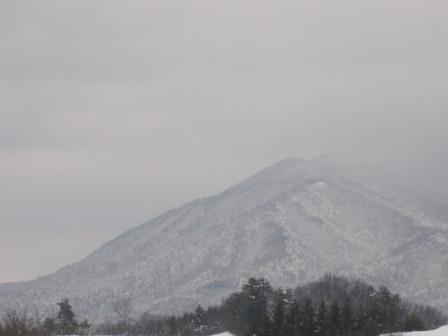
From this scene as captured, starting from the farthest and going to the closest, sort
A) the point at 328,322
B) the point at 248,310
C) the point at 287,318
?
the point at 248,310
the point at 287,318
the point at 328,322

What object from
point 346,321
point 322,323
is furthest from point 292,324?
point 346,321

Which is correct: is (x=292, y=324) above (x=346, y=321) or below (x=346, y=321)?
above

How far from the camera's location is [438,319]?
649 ft

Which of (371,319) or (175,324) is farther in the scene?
(175,324)

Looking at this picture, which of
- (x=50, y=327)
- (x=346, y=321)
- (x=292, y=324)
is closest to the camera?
(x=346, y=321)

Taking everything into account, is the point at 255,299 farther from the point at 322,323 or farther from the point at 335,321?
the point at 335,321

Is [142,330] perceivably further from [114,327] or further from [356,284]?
[356,284]

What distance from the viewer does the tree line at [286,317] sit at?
100062mm

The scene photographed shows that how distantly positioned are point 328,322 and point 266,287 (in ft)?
175

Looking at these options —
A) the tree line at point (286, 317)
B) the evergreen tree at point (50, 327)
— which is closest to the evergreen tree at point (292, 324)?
the tree line at point (286, 317)

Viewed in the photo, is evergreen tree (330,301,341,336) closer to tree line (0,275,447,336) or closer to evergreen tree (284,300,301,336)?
tree line (0,275,447,336)

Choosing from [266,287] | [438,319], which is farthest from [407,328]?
[438,319]

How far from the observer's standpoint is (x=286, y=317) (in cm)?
10788

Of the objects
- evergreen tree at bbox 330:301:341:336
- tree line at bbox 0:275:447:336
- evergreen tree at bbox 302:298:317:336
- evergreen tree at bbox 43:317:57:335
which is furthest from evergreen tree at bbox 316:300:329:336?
evergreen tree at bbox 43:317:57:335
